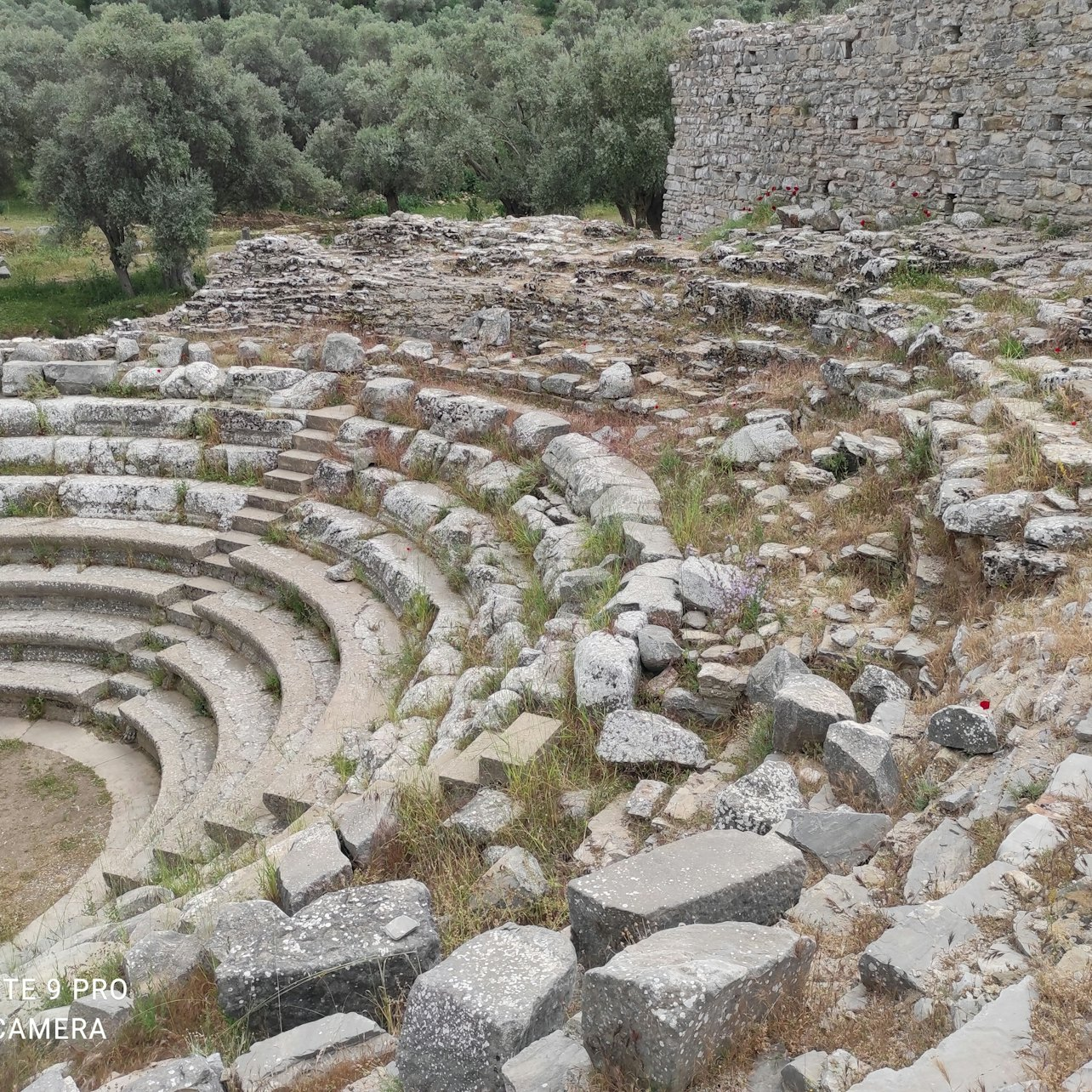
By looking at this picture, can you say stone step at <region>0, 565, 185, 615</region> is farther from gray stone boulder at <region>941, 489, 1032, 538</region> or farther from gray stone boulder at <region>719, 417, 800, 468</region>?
gray stone boulder at <region>941, 489, 1032, 538</region>

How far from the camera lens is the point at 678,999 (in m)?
2.32

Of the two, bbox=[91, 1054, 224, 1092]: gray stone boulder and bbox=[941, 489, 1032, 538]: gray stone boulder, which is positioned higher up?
bbox=[941, 489, 1032, 538]: gray stone boulder

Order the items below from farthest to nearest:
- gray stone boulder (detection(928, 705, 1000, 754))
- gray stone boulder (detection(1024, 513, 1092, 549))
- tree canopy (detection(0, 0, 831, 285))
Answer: tree canopy (detection(0, 0, 831, 285))
gray stone boulder (detection(1024, 513, 1092, 549))
gray stone boulder (detection(928, 705, 1000, 754))

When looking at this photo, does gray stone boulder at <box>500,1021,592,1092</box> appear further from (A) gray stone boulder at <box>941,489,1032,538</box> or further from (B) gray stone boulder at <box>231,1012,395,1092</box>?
(A) gray stone boulder at <box>941,489,1032,538</box>

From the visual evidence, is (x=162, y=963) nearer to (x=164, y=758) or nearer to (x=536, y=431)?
(x=164, y=758)

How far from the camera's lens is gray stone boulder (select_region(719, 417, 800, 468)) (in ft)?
23.6

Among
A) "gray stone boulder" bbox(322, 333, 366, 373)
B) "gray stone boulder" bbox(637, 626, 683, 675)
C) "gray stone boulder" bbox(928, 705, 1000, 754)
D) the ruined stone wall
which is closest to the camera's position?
"gray stone boulder" bbox(928, 705, 1000, 754)

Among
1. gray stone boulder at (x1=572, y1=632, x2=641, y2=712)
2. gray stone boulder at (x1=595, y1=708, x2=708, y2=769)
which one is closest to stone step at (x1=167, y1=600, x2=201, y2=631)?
gray stone boulder at (x1=572, y1=632, x2=641, y2=712)

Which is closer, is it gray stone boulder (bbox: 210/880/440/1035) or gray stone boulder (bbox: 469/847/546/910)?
gray stone boulder (bbox: 210/880/440/1035)

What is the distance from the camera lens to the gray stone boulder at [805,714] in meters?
4.03

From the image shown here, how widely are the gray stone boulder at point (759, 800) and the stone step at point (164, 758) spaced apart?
3.67m

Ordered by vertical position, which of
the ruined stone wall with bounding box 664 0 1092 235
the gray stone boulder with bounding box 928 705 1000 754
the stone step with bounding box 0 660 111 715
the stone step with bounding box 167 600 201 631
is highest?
the ruined stone wall with bounding box 664 0 1092 235

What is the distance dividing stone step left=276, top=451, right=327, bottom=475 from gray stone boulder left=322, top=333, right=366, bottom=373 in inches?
53.7

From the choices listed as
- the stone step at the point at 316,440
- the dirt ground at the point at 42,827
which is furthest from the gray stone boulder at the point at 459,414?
the dirt ground at the point at 42,827
